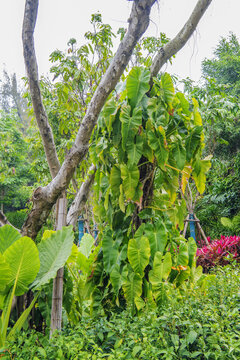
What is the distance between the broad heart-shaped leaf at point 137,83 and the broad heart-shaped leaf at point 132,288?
1050 mm

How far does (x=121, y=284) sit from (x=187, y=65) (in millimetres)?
1531

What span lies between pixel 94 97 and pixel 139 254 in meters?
0.99

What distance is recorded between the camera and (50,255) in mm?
1763

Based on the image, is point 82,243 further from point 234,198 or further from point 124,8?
point 234,198

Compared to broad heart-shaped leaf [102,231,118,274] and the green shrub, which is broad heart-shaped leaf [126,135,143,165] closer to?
broad heart-shaped leaf [102,231,118,274]

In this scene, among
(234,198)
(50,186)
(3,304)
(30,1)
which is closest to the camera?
(3,304)

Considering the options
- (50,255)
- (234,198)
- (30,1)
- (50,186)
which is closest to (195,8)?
(30,1)

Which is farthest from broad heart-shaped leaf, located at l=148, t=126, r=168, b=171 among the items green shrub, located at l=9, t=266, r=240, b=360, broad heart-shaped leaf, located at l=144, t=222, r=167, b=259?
green shrub, located at l=9, t=266, r=240, b=360

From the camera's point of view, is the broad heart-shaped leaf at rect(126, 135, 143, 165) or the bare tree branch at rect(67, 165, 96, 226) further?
the bare tree branch at rect(67, 165, 96, 226)

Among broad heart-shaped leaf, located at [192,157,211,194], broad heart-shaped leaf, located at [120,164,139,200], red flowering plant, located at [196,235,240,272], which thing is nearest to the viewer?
broad heart-shaped leaf, located at [120,164,139,200]

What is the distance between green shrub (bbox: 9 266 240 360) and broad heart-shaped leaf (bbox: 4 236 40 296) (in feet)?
0.95

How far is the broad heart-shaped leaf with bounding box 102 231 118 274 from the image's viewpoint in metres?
1.90

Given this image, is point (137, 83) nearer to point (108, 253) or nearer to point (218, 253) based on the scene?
point (108, 253)

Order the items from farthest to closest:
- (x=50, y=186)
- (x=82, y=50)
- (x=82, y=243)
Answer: (x=82, y=50) < (x=82, y=243) < (x=50, y=186)
